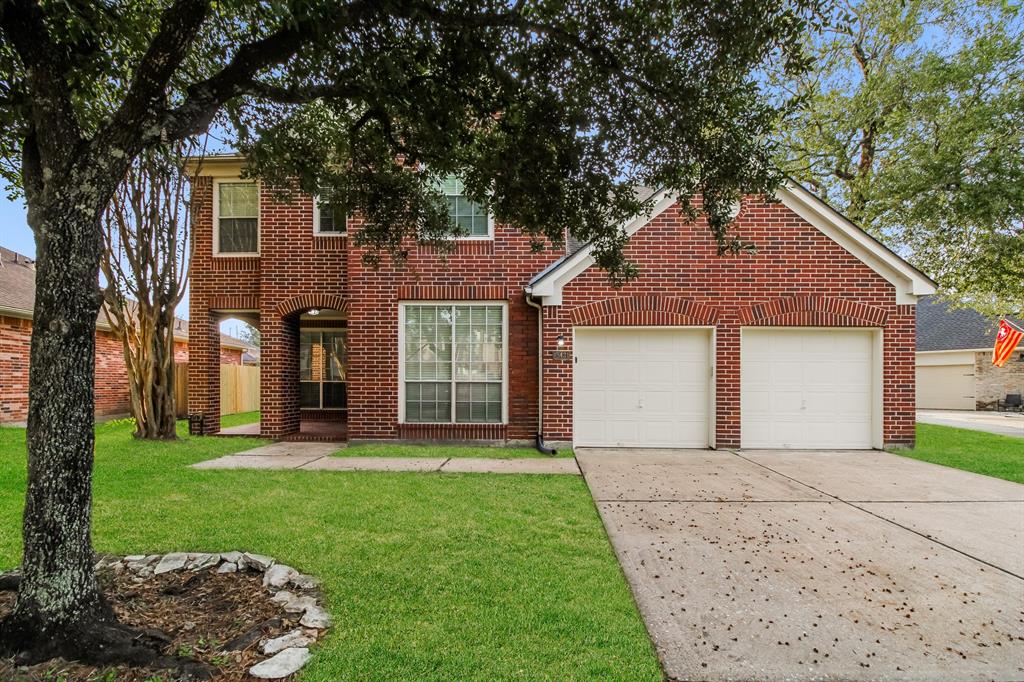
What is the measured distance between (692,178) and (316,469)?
613 cm

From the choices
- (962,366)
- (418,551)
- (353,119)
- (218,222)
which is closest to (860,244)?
(353,119)

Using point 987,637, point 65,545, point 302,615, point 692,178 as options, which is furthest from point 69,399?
point 987,637

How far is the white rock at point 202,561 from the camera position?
12.5ft

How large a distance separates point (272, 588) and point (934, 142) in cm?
1596

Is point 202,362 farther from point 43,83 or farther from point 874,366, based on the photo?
point 874,366

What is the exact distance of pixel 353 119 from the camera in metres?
5.08

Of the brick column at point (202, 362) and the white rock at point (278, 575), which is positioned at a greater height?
the brick column at point (202, 362)

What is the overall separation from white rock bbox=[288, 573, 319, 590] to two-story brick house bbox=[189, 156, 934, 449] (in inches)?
227

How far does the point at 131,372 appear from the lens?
995 cm

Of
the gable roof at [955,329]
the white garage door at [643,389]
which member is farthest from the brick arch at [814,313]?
the gable roof at [955,329]

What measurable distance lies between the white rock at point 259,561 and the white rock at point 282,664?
1274mm

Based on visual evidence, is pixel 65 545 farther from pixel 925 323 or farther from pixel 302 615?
pixel 925 323

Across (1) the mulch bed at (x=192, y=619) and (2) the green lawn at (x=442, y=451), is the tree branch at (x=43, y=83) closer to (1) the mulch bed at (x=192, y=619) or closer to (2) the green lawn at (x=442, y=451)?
(1) the mulch bed at (x=192, y=619)

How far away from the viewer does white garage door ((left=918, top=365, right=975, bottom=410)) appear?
21.7 meters
